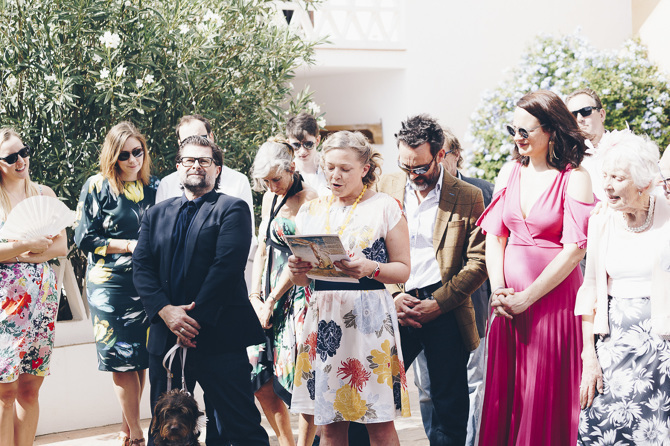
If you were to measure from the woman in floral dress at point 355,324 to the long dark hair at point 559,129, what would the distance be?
87 centimetres

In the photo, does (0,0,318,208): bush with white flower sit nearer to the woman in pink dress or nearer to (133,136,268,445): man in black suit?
(133,136,268,445): man in black suit

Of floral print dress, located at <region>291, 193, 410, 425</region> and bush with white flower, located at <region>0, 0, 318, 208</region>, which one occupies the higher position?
bush with white flower, located at <region>0, 0, 318, 208</region>

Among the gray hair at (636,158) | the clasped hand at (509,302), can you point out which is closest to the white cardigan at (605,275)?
the gray hair at (636,158)

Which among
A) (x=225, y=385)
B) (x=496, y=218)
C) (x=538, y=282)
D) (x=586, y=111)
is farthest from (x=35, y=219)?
(x=586, y=111)

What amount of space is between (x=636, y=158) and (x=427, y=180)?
1.33 meters

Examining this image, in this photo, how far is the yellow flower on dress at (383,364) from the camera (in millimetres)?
4125

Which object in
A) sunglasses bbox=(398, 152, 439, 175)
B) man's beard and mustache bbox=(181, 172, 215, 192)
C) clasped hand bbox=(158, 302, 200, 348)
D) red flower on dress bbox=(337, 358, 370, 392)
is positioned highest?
sunglasses bbox=(398, 152, 439, 175)

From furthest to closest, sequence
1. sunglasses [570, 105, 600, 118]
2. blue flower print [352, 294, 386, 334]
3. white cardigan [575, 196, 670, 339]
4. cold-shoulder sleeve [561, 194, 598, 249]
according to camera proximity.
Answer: sunglasses [570, 105, 600, 118]
blue flower print [352, 294, 386, 334]
cold-shoulder sleeve [561, 194, 598, 249]
white cardigan [575, 196, 670, 339]

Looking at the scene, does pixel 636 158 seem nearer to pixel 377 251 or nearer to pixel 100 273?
pixel 377 251

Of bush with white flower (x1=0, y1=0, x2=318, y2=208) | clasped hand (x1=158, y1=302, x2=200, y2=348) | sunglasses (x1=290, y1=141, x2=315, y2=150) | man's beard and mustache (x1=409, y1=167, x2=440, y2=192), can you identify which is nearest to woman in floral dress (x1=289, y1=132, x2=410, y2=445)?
man's beard and mustache (x1=409, y1=167, x2=440, y2=192)

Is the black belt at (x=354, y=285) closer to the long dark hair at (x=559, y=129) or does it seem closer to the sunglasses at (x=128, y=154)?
the long dark hair at (x=559, y=129)

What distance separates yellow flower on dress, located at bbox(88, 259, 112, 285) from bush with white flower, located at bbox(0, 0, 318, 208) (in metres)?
1.34

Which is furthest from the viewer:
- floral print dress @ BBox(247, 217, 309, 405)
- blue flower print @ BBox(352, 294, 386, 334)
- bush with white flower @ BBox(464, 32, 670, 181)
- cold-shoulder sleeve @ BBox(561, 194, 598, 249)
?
bush with white flower @ BBox(464, 32, 670, 181)

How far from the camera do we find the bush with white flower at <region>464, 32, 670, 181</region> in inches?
458
